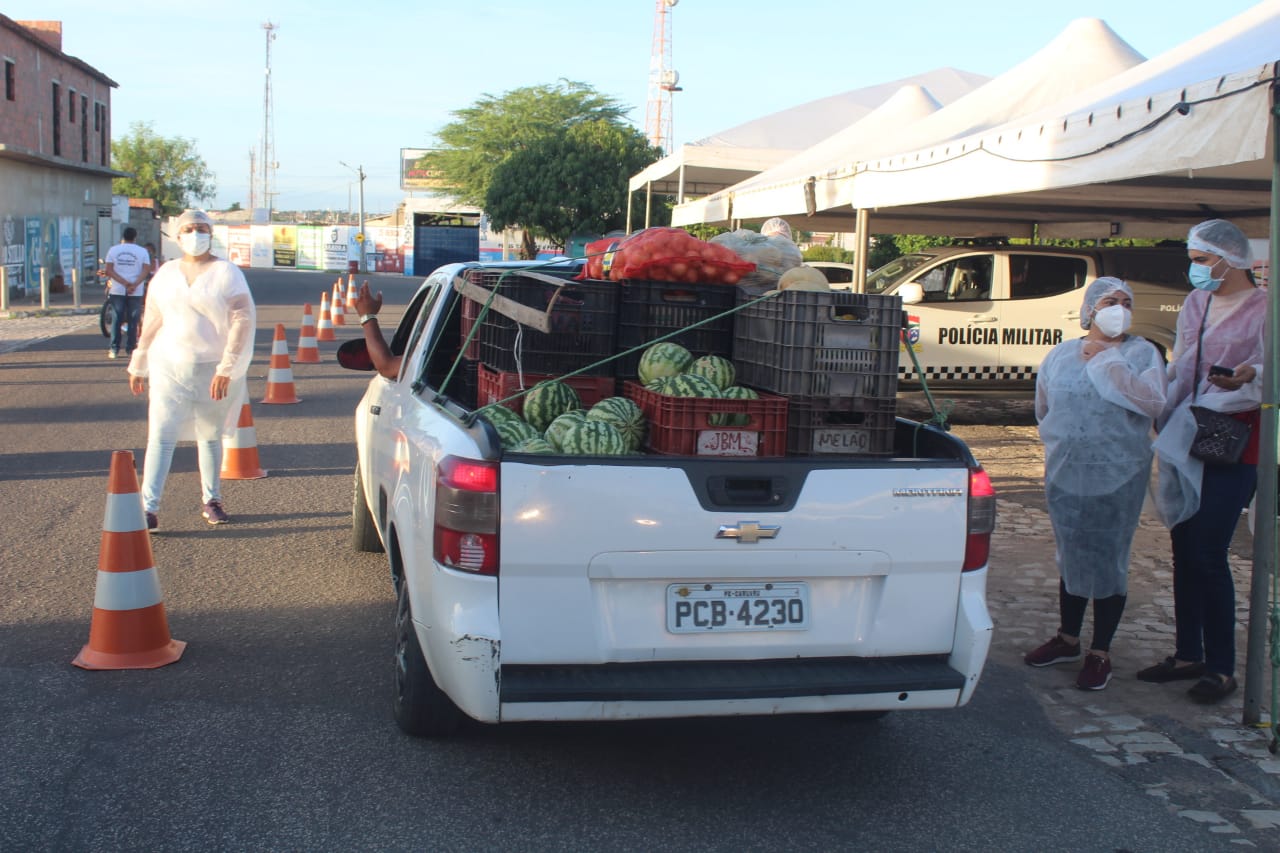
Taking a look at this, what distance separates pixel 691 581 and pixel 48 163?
35.0 metres

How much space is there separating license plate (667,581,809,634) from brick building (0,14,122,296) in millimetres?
30092

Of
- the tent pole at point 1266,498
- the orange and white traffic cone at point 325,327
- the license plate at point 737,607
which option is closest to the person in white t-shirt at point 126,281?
the orange and white traffic cone at point 325,327

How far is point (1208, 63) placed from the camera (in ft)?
19.1

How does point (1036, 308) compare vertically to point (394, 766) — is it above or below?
above

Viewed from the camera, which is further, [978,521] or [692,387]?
[692,387]

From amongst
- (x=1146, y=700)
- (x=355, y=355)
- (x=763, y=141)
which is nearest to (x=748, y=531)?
(x=1146, y=700)

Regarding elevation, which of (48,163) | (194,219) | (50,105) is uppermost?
(50,105)

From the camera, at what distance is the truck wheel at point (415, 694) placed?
164 inches

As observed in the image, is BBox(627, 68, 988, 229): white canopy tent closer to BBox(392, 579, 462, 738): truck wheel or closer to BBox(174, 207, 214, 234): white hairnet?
BBox(174, 207, 214, 234): white hairnet

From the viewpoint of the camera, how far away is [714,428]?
4.10 m

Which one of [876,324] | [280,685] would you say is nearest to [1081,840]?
[876,324]

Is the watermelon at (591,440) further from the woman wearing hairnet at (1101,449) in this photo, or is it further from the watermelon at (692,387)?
the woman wearing hairnet at (1101,449)

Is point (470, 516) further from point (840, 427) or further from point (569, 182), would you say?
point (569, 182)

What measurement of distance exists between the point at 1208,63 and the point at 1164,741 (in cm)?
321
